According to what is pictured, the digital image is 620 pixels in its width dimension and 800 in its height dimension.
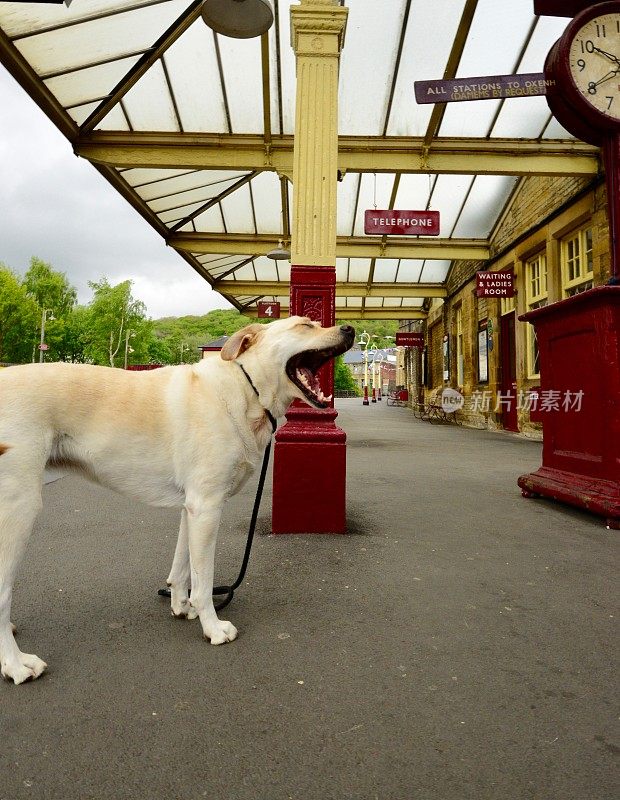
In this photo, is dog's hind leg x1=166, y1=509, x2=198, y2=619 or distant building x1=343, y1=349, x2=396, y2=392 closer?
dog's hind leg x1=166, y1=509, x2=198, y2=619

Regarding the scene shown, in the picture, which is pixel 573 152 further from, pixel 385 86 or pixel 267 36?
pixel 267 36

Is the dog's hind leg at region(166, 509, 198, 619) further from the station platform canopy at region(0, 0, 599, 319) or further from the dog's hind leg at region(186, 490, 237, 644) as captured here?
the station platform canopy at region(0, 0, 599, 319)

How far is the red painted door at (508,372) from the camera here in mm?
13211

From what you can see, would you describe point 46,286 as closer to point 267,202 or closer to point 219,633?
point 267,202

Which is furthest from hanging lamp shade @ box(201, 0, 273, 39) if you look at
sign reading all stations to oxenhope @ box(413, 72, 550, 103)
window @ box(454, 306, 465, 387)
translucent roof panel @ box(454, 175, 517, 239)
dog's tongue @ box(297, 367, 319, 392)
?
window @ box(454, 306, 465, 387)

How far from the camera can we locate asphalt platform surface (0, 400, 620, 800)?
1.39 m

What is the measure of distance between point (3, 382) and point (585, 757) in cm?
227

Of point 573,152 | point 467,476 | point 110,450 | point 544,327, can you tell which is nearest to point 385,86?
point 573,152

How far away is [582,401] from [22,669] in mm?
4533

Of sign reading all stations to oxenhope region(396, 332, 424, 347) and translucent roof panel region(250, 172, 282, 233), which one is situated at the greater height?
translucent roof panel region(250, 172, 282, 233)

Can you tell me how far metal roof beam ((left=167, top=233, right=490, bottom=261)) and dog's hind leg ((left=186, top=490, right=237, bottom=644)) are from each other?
14280mm

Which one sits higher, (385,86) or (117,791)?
(385,86)

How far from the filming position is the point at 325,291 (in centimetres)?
425

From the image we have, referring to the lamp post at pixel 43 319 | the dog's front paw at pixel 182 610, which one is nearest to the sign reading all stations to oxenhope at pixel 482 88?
the dog's front paw at pixel 182 610
